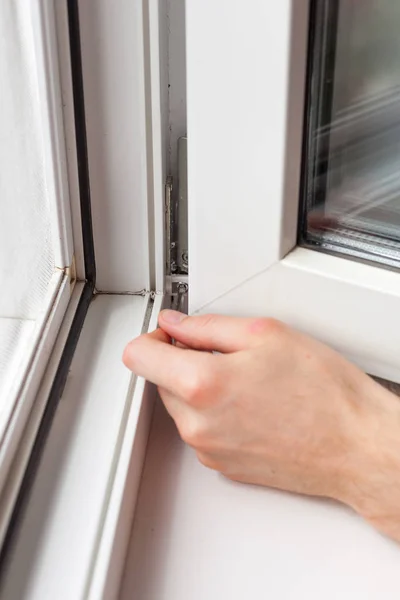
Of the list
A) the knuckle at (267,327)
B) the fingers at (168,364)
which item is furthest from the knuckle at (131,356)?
the knuckle at (267,327)

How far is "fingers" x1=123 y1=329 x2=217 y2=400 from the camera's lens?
575 mm

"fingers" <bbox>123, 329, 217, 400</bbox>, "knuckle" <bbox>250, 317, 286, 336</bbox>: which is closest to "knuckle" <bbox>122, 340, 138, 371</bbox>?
"fingers" <bbox>123, 329, 217, 400</bbox>

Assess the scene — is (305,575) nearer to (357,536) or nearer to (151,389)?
(357,536)

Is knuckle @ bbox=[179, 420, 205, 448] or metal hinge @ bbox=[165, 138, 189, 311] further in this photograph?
metal hinge @ bbox=[165, 138, 189, 311]

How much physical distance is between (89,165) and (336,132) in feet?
0.76

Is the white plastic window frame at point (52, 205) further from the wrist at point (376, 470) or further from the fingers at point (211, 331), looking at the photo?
the wrist at point (376, 470)

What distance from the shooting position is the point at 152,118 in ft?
2.12

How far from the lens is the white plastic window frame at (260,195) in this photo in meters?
0.54

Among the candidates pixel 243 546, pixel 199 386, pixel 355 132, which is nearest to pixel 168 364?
pixel 199 386

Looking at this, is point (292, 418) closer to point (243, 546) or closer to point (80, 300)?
point (243, 546)

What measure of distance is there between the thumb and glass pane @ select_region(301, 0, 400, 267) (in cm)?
11

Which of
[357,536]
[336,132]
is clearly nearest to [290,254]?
[336,132]

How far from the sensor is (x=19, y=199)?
0.66 meters

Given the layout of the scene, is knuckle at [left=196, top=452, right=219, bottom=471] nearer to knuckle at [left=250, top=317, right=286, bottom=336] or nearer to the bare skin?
the bare skin
